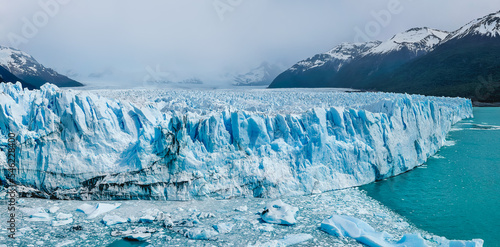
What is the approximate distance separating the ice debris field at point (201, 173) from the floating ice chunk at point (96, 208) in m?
0.02

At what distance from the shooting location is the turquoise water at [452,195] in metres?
7.06

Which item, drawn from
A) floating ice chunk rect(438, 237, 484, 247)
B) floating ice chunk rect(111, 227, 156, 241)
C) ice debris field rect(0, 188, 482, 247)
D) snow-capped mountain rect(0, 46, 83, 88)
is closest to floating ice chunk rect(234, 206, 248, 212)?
ice debris field rect(0, 188, 482, 247)

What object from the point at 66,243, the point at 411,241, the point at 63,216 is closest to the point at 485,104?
the point at 411,241

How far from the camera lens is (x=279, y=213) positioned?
7.23m

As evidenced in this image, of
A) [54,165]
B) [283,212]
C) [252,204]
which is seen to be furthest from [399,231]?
[54,165]

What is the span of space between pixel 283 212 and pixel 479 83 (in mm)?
50875

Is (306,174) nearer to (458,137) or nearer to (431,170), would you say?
(431,170)

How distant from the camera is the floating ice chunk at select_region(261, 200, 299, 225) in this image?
694cm

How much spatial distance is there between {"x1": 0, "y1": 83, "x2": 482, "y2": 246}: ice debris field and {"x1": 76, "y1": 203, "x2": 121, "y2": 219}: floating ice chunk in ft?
0.07

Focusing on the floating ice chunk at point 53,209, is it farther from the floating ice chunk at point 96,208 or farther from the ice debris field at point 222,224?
the floating ice chunk at point 96,208

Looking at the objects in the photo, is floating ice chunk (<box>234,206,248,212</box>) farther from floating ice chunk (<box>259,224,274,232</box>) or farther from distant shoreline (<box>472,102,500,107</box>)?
distant shoreline (<box>472,102,500,107</box>)

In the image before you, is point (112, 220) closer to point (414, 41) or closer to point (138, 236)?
point (138, 236)

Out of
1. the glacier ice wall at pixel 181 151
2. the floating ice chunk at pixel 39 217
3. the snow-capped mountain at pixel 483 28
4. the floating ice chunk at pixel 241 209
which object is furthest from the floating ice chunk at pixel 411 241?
the snow-capped mountain at pixel 483 28

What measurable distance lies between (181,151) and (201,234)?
293 centimetres
